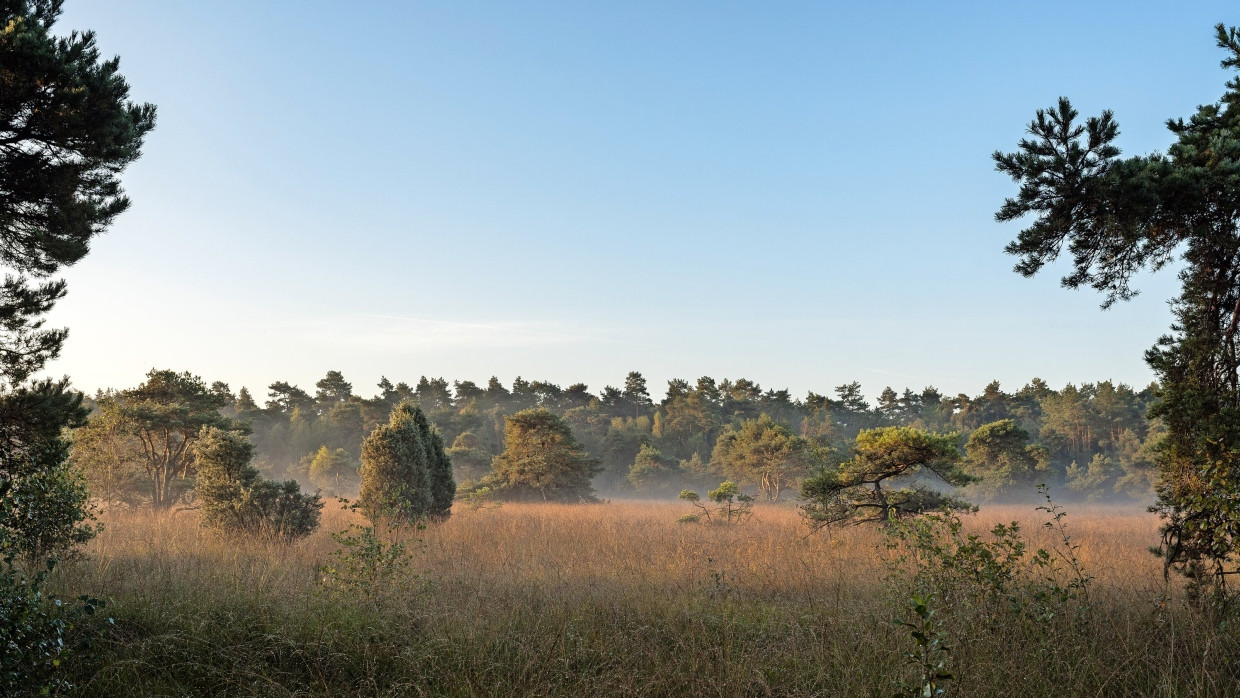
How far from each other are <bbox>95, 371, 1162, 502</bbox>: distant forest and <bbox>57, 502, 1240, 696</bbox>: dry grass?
28.5 m

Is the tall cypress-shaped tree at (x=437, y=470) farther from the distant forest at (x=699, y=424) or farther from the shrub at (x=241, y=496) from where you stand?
the distant forest at (x=699, y=424)

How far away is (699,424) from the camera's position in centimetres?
5853

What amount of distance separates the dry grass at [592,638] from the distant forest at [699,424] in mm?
28544

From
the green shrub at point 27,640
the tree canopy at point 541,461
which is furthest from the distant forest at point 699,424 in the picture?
the green shrub at point 27,640

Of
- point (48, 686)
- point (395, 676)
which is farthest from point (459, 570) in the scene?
point (48, 686)

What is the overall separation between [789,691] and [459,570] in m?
5.69

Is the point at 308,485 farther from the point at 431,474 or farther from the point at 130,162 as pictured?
the point at 130,162

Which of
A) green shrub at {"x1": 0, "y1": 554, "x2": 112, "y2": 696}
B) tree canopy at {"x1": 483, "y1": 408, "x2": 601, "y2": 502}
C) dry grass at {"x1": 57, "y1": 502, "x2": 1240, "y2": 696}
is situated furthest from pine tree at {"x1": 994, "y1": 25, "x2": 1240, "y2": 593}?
tree canopy at {"x1": 483, "y1": 408, "x2": 601, "y2": 502}

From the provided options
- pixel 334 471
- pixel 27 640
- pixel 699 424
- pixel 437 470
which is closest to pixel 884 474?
Answer: pixel 437 470

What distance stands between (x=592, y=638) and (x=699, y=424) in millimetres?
53569

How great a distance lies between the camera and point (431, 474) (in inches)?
606

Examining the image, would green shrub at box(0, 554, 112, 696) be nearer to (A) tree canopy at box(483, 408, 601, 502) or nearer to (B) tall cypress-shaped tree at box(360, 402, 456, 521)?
(B) tall cypress-shaped tree at box(360, 402, 456, 521)

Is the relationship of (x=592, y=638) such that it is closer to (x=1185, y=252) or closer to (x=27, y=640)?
(x=27, y=640)

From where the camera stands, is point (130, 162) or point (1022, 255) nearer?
point (1022, 255)
